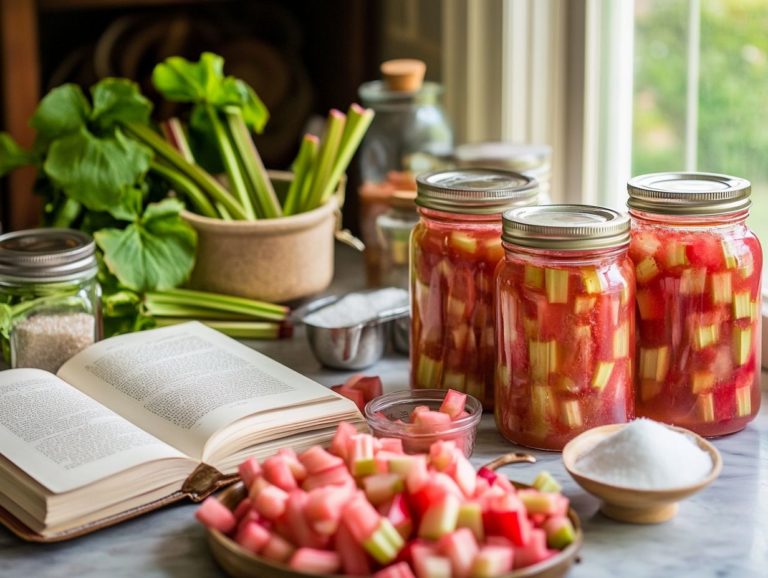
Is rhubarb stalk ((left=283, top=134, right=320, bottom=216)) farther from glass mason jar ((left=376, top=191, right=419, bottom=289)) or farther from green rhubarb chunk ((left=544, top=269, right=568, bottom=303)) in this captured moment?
green rhubarb chunk ((left=544, top=269, right=568, bottom=303))

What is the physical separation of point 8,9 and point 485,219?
1093 millimetres

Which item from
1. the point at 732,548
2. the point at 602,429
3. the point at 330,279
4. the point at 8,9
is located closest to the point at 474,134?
the point at 330,279

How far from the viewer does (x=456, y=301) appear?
1.36 meters

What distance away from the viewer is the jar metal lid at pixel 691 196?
48.0 inches

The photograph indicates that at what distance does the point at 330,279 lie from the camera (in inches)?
73.5

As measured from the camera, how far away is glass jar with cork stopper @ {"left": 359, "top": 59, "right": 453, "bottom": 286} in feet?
6.27

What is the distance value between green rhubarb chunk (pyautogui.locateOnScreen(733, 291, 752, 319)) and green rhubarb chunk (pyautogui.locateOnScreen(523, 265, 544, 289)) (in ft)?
0.71

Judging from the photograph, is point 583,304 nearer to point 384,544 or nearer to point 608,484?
point 608,484

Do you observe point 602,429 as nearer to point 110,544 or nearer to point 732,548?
point 732,548

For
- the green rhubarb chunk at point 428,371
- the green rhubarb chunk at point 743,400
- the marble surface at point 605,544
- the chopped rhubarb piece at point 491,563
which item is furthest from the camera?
the green rhubarb chunk at point 428,371

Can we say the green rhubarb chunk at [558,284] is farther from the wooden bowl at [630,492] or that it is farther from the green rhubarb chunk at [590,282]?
the wooden bowl at [630,492]

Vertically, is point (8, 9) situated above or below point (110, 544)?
above

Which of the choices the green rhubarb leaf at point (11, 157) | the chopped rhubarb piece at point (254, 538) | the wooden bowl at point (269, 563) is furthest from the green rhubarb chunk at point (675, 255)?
the green rhubarb leaf at point (11, 157)

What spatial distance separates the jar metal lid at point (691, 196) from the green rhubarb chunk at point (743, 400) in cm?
20
